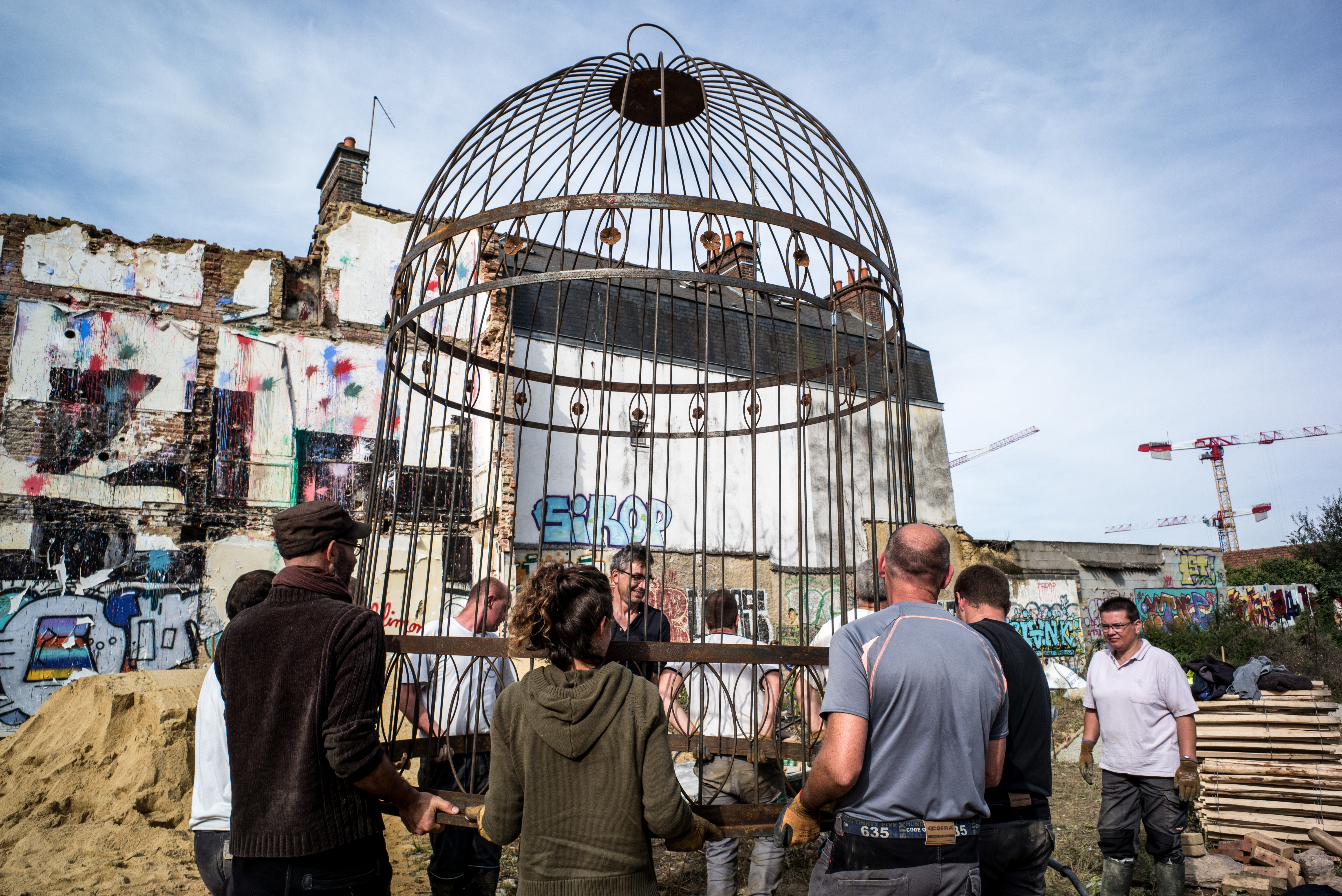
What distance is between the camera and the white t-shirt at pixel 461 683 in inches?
120

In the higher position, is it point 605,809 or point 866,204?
point 866,204

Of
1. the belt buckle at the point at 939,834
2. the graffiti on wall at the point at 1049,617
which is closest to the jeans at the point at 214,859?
the belt buckle at the point at 939,834

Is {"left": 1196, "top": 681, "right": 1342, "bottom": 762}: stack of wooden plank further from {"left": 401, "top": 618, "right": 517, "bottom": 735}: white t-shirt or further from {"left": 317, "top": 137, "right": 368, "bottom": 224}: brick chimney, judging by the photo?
{"left": 317, "top": 137, "right": 368, "bottom": 224}: brick chimney

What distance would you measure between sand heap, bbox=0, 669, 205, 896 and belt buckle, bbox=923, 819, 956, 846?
16.6 ft

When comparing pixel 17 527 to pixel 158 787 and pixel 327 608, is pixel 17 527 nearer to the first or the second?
pixel 158 787

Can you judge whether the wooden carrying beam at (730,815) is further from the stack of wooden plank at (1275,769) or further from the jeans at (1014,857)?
the stack of wooden plank at (1275,769)

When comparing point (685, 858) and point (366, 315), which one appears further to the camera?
point (366, 315)

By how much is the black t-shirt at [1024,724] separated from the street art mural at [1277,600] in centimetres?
2176

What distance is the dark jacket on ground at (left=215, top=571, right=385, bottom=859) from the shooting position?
2182mm

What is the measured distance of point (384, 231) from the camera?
490 inches

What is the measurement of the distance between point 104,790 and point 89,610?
4873mm

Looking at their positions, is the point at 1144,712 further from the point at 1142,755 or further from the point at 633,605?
the point at 633,605

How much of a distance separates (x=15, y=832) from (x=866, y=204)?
727 cm

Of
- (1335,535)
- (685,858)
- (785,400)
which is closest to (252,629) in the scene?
(685,858)
